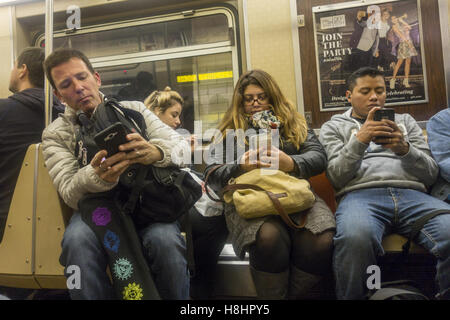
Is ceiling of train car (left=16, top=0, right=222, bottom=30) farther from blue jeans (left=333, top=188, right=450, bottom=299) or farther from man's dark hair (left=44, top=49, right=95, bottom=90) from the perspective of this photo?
blue jeans (left=333, top=188, right=450, bottom=299)

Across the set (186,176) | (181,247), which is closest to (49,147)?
(186,176)

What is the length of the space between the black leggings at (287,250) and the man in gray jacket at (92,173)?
337 millimetres

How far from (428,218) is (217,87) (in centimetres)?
211

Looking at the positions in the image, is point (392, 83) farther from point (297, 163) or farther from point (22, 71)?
point (22, 71)

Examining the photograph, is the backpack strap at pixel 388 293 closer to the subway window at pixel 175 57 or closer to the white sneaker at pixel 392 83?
the white sneaker at pixel 392 83

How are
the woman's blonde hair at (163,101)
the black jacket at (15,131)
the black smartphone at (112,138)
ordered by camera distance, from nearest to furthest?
the black smartphone at (112,138), the black jacket at (15,131), the woman's blonde hair at (163,101)

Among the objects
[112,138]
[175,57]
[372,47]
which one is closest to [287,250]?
[112,138]

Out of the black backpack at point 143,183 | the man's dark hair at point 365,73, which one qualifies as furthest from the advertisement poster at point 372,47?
the black backpack at point 143,183

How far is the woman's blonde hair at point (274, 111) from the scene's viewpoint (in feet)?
5.63

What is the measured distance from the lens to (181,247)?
53.1 inches

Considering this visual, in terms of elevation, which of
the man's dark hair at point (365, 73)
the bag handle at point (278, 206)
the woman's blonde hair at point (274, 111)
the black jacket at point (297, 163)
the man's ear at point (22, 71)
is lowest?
the bag handle at point (278, 206)

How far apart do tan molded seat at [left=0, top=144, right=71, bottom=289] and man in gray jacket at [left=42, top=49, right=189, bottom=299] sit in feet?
0.67

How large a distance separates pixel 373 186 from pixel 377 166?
0.39ft

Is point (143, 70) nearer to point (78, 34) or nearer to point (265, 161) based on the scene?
point (78, 34)
